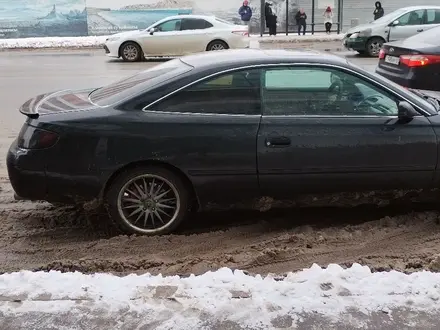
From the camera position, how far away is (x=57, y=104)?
5.13m

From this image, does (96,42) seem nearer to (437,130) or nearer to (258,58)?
(258,58)

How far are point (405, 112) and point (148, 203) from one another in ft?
7.48

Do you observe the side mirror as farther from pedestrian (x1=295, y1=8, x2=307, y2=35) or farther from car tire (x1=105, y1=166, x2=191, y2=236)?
pedestrian (x1=295, y1=8, x2=307, y2=35)

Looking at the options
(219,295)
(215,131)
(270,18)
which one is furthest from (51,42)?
(219,295)

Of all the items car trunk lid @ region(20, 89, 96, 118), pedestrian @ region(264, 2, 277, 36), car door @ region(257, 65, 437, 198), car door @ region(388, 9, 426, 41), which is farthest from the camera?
pedestrian @ region(264, 2, 277, 36)

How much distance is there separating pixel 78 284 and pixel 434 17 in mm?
18136

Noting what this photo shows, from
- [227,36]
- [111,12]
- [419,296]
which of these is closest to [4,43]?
[111,12]

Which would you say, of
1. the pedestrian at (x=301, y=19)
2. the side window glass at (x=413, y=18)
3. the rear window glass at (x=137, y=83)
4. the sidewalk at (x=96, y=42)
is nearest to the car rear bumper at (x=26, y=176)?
the rear window glass at (x=137, y=83)

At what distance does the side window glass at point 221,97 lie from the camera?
4.84 meters

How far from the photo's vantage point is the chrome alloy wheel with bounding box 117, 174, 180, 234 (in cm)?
481

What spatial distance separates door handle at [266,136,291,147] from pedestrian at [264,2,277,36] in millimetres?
23417

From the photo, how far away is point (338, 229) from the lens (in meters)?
5.04

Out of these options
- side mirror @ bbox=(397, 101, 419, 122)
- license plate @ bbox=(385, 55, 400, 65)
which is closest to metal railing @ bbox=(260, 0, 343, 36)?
license plate @ bbox=(385, 55, 400, 65)

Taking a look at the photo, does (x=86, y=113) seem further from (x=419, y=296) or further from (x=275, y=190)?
(x=419, y=296)
